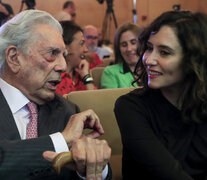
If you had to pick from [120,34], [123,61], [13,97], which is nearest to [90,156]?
[13,97]

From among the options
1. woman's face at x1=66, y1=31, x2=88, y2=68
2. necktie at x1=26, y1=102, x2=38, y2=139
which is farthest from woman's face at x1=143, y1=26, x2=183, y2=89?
woman's face at x1=66, y1=31, x2=88, y2=68

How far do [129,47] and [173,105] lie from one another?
1.59 m

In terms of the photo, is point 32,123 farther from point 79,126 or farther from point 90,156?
point 90,156

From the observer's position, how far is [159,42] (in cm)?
128

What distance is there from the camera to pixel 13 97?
4.12 ft

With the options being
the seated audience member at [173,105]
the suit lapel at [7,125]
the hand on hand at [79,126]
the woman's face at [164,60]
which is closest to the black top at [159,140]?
the seated audience member at [173,105]

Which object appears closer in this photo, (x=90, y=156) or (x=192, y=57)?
(x=90, y=156)

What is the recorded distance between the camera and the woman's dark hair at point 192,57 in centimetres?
125

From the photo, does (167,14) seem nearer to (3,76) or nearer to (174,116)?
(174,116)

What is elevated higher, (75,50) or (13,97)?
(13,97)

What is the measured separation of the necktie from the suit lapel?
7 cm

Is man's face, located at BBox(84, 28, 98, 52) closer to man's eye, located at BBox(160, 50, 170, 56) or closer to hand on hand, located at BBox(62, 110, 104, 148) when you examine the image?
man's eye, located at BBox(160, 50, 170, 56)

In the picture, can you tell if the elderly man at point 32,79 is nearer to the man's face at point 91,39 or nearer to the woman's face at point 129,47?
the woman's face at point 129,47

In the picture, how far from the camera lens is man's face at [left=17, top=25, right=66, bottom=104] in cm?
127
